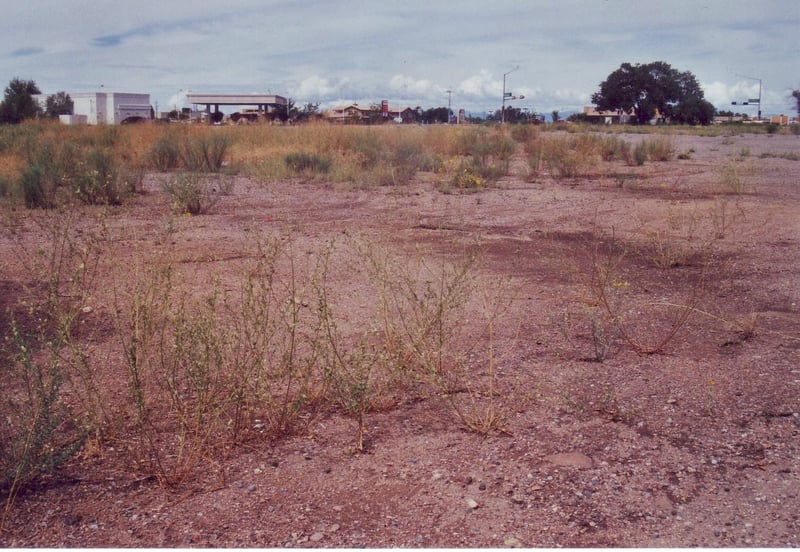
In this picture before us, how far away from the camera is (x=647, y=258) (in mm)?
7750

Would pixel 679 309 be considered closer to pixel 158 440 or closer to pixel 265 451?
pixel 265 451

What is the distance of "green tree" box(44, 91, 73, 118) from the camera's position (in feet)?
146

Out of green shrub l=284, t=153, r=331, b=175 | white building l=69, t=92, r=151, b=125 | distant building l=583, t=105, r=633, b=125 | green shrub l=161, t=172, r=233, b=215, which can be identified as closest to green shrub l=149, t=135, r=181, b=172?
green shrub l=284, t=153, r=331, b=175

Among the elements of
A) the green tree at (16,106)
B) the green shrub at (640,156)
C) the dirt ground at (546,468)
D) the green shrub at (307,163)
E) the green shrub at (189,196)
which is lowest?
the dirt ground at (546,468)

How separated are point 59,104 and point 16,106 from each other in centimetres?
1231

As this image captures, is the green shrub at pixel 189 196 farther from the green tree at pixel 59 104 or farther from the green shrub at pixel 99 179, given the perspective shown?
the green tree at pixel 59 104

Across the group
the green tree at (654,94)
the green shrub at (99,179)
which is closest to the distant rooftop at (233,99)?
the green tree at (654,94)

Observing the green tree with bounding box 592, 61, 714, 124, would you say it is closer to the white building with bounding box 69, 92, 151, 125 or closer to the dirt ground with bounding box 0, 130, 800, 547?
the white building with bounding box 69, 92, 151, 125

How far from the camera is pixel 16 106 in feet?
114

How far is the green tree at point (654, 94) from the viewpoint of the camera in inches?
1848

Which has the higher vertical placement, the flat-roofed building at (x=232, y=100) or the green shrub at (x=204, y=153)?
the flat-roofed building at (x=232, y=100)

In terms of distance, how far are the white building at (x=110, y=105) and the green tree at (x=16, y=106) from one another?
5.53m

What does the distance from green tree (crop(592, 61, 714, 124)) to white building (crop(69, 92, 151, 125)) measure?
31487 mm

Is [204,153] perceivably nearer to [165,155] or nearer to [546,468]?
[165,155]
